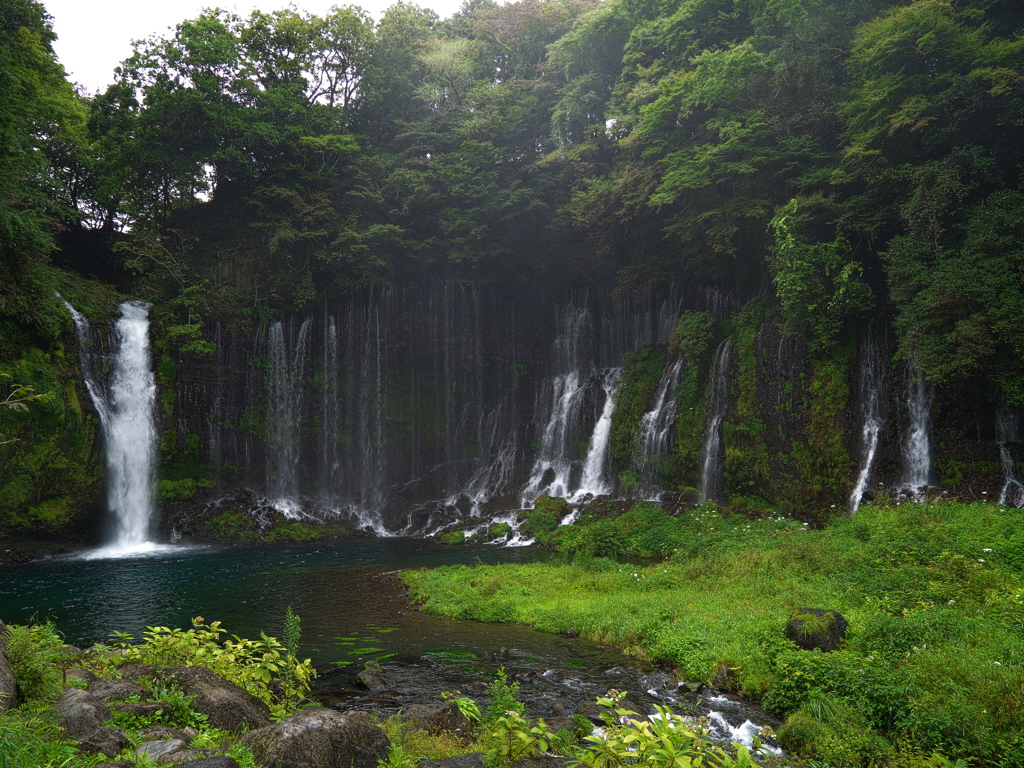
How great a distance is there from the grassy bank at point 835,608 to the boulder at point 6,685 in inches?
266

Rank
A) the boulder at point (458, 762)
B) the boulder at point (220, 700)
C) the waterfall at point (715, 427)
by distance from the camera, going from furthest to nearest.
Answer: the waterfall at point (715, 427), the boulder at point (220, 700), the boulder at point (458, 762)

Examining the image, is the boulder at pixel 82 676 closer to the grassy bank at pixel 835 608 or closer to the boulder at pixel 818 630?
the grassy bank at pixel 835 608

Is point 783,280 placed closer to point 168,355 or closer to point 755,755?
point 755,755

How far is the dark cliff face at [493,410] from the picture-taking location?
60.8 feet

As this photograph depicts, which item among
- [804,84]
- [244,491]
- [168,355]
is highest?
[804,84]

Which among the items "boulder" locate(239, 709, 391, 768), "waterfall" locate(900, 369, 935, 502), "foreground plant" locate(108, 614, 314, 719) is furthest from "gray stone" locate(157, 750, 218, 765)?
Result: "waterfall" locate(900, 369, 935, 502)

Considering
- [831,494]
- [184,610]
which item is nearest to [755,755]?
[184,610]

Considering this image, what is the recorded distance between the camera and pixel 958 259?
1540 cm

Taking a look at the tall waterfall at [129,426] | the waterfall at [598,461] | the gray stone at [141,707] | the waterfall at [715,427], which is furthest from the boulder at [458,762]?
the tall waterfall at [129,426]

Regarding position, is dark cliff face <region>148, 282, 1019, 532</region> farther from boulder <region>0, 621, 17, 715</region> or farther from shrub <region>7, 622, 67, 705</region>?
boulder <region>0, 621, 17, 715</region>

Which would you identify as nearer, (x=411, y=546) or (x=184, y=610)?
(x=184, y=610)

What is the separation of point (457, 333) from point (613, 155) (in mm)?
11694

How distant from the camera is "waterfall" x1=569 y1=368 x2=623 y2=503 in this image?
80.9 feet

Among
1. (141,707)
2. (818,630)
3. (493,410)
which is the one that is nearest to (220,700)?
(141,707)
